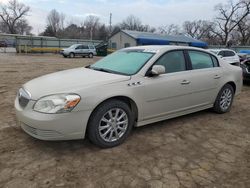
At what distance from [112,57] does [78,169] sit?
2.38m

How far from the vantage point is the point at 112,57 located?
471 centimetres

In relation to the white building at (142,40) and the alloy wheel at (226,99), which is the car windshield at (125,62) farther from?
the white building at (142,40)

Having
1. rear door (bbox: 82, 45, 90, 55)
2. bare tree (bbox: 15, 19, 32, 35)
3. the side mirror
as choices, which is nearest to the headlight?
the side mirror

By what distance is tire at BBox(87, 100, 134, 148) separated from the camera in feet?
11.1

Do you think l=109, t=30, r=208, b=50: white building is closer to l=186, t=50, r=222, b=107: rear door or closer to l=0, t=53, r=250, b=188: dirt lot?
l=186, t=50, r=222, b=107: rear door

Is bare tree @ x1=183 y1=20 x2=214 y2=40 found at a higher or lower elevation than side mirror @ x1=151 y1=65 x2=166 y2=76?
higher

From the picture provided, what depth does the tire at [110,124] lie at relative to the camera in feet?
11.1

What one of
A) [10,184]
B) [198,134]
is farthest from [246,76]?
[10,184]

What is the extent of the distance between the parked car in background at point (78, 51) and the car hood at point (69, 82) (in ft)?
83.6

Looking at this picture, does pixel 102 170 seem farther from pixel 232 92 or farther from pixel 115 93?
pixel 232 92

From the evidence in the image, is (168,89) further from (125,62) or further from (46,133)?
(46,133)

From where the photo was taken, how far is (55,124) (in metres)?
3.10

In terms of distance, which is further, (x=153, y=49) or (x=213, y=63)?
(x=213, y=63)

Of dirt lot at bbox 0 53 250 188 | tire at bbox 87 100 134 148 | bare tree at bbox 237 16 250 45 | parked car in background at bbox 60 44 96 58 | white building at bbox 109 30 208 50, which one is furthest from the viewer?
bare tree at bbox 237 16 250 45
